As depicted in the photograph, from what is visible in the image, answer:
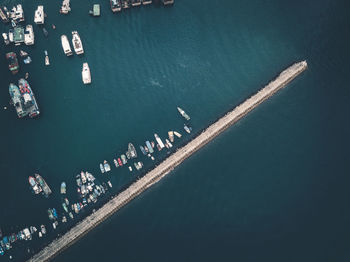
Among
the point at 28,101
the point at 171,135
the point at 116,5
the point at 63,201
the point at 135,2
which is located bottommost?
the point at 63,201

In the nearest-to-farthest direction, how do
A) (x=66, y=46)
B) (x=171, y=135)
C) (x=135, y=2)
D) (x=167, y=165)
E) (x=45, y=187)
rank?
1. (x=45, y=187)
2. (x=167, y=165)
3. (x=171, y=135)
4. (x=66, y=46)
5. (x=135, y=2)

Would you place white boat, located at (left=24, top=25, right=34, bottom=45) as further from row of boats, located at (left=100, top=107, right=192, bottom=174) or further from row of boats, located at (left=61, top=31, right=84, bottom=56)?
row of boats, located at (left=100, top=107, right=192, bottom=174)

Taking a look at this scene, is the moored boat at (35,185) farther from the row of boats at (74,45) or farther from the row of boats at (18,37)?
the row of boats at (18,37)

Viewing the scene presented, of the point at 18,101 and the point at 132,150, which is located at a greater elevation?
the point at 18,101

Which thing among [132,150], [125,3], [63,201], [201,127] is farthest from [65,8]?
[63,201]

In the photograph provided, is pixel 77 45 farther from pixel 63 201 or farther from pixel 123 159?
pixel 63 201

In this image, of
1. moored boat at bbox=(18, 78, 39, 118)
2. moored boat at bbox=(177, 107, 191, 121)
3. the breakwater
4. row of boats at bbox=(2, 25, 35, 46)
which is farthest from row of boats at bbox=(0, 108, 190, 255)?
row of boats at bbox=(2, 25, 35, 46)
